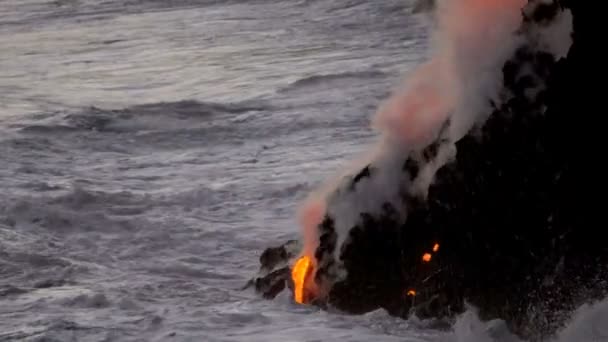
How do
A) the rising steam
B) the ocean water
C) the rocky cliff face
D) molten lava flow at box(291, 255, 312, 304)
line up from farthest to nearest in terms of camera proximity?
1. molten lava flow at box(291, 255, 312, 304)
2. the ocean water
3. the rising steam
4. the rocky cliff face

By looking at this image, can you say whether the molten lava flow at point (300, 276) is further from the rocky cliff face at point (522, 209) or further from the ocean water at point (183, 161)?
the rocky cliff face at point (522, 209)

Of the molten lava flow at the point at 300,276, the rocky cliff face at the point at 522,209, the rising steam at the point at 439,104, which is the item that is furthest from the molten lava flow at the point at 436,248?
the molten lava flow at the point at 300,276

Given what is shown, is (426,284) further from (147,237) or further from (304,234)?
(147,237)

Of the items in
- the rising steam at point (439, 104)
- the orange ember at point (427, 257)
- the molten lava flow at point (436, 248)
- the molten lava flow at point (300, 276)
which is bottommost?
the molten lava flow at point (300, 276)

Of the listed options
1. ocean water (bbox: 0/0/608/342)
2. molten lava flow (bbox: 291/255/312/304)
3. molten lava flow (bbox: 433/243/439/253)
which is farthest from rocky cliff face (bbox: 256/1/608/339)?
molten lava flow (bbox: 291/255/312/304)

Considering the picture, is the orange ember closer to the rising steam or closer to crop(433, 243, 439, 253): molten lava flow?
crop(433, 243, 439, 253): molten lava flow

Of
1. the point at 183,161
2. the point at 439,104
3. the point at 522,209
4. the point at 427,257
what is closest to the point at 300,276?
the point at 427,257
